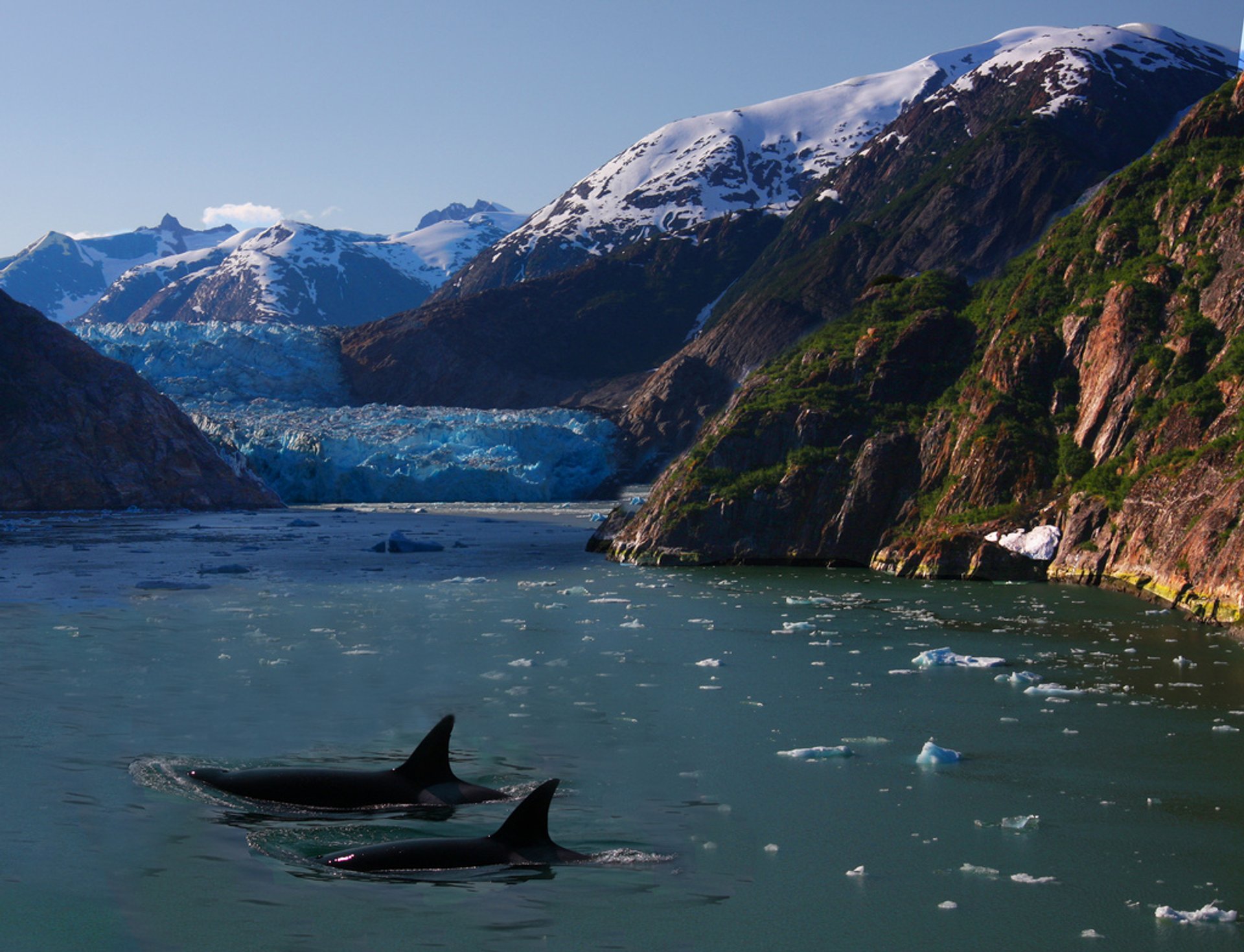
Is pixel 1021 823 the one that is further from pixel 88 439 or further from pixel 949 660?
pixel 88 439

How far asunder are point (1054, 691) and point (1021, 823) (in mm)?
6540

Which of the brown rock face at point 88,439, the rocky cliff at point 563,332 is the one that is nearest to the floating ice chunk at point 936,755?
the brown rock face at point 88,439

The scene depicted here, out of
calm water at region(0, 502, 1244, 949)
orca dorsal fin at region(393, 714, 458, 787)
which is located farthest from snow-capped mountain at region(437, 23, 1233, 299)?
orca dorsal fin at region(393, 714, 458, 787)

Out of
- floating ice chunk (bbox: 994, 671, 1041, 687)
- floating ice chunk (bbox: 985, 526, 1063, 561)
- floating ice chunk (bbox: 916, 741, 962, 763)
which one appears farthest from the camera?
floating ice chunk (bbox: 985, 526, 1063, 561)

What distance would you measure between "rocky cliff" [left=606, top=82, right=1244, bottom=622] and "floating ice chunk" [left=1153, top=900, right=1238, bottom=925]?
17.2m

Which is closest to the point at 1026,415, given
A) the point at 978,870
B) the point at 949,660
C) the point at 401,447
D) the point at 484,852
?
the point at 949,660

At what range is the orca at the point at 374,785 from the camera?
39.9ft

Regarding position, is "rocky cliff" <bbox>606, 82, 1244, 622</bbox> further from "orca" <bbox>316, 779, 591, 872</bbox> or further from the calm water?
"orca" <bbox>316, 779, 591, 872</bbox>

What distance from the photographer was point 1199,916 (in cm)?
927

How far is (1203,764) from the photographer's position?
1362cm

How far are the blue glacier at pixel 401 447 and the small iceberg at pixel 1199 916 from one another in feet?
243

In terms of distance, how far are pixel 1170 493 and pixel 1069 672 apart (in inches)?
377

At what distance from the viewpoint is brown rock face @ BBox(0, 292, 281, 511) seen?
2783 inches

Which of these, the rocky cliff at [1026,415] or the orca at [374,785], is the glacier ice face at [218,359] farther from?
the orca at [374,785]
